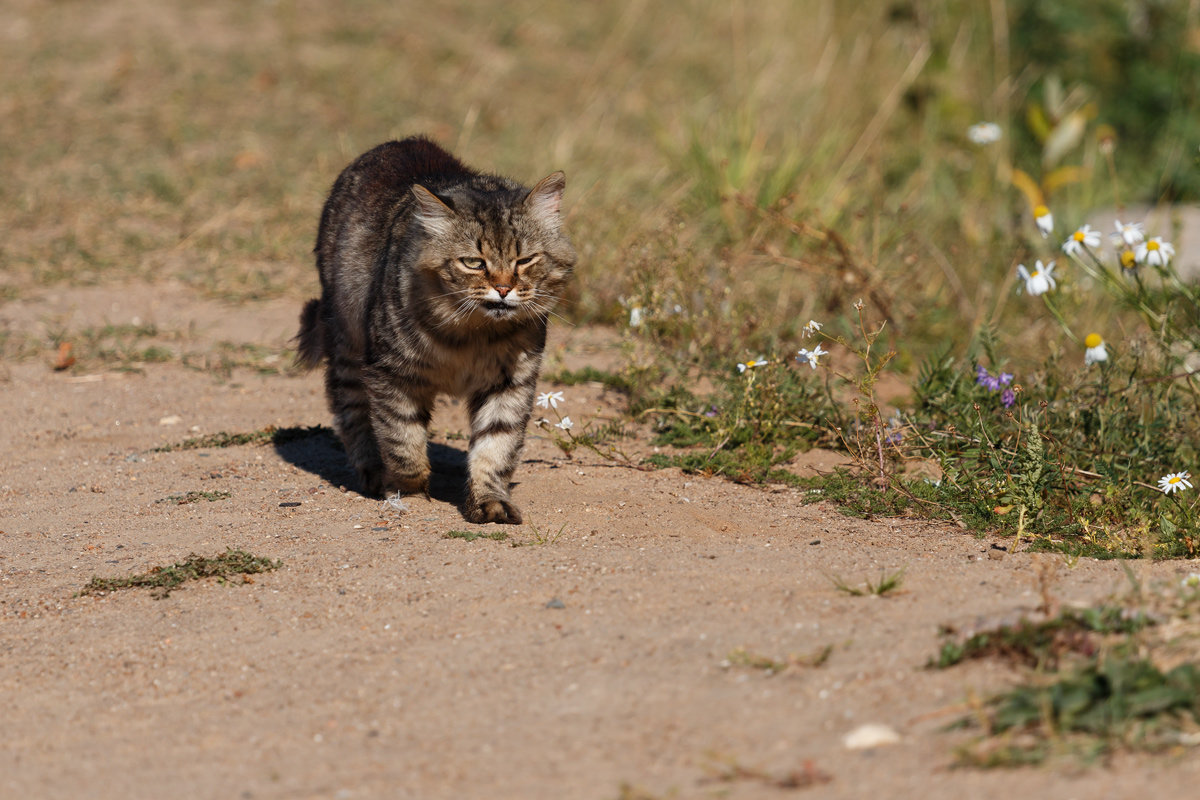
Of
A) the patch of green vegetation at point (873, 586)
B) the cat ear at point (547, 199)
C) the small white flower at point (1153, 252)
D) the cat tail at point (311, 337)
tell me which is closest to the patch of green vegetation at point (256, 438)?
the cat tail at point (311, 337)

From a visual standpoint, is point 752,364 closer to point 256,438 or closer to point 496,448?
point 496,448

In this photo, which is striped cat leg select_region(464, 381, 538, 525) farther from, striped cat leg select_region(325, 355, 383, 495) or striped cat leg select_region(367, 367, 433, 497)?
striped cat leg select_region(325, 355, 383, 495)

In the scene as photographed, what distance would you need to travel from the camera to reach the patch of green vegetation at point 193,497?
4.66m

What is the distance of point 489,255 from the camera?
441cm

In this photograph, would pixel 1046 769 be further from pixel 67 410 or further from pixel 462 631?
pixel 67 410

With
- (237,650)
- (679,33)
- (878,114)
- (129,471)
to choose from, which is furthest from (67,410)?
(679,33)

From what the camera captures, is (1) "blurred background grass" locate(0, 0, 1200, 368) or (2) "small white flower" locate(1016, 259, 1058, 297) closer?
(2) "small white flower" locate(1016, 259, 1058, 297)

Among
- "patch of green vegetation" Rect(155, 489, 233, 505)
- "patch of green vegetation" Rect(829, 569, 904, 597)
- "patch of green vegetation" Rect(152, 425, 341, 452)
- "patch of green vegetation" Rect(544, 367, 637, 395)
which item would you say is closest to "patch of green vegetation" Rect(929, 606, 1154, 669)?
"patch of green vegetation" Rect(829, 569, 904, 597)

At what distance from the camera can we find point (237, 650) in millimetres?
3430

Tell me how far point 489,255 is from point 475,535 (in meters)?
1.02

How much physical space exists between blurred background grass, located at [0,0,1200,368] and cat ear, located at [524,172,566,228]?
1.38 m

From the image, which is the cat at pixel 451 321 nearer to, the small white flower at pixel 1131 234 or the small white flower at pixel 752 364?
the small white flower at pixel 752 364

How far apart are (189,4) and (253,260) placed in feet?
16.1

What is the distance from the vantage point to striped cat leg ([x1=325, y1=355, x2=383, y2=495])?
506cm
